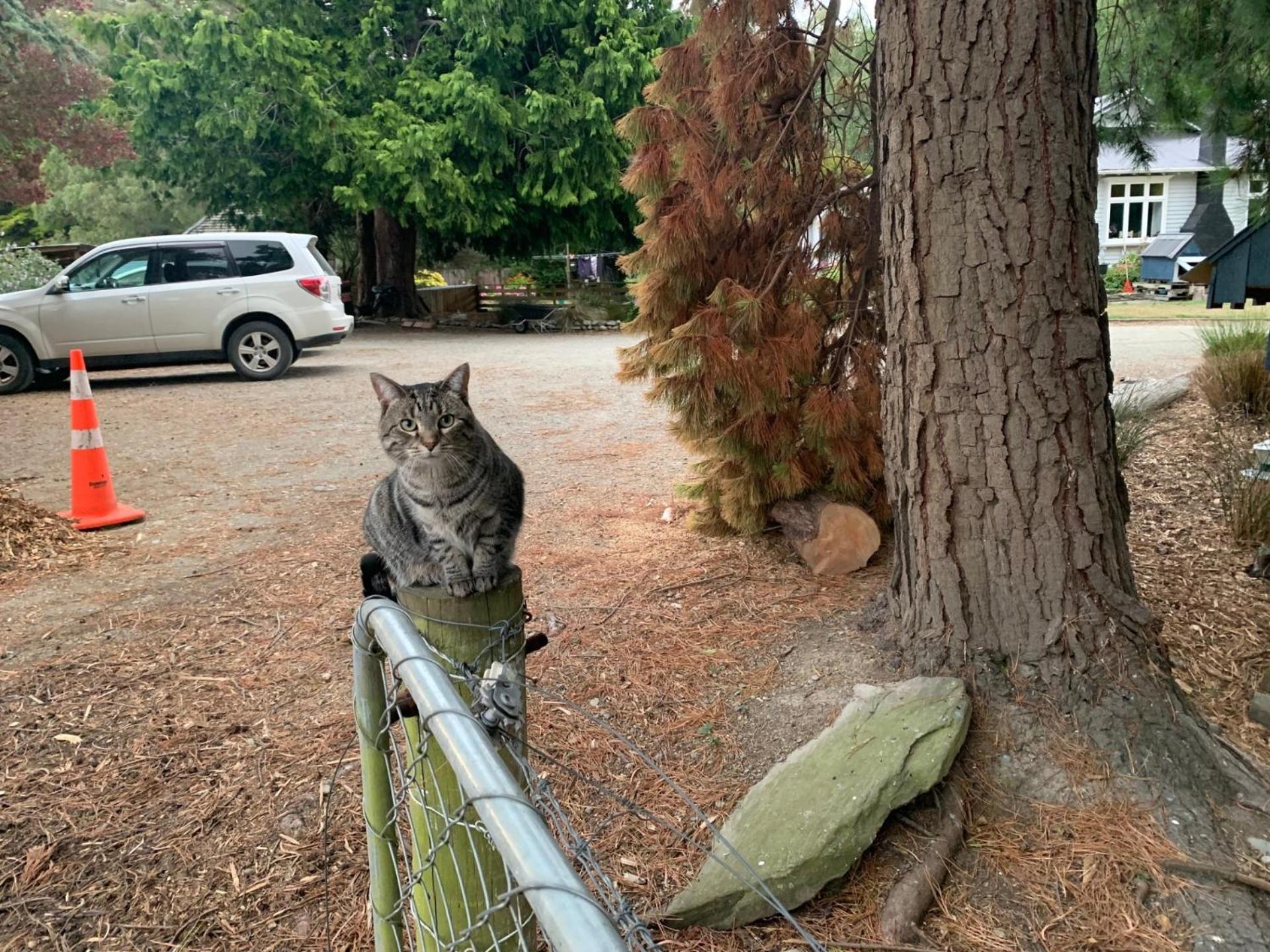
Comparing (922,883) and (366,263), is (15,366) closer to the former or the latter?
(366,263)

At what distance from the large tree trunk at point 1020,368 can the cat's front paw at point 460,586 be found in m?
1.50

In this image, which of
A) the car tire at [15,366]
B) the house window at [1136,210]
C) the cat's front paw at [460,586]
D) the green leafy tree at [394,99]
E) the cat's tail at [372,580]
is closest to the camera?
the cat's front paw at [460,586]

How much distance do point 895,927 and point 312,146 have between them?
16.9 metres

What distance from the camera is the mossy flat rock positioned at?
2393 millimetres

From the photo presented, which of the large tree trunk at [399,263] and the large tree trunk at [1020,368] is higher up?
the large tree trunk at [399,263]

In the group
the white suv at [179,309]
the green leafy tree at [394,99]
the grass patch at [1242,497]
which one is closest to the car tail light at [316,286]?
the white suv at [179,309]

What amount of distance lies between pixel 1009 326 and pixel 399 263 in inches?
764

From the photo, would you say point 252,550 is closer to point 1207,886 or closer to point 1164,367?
point 1207,886

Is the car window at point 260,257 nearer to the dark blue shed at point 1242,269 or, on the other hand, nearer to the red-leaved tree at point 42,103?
the red-leaved tree at point 42,103

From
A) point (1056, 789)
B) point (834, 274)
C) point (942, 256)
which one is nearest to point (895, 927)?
point (1056, 789)

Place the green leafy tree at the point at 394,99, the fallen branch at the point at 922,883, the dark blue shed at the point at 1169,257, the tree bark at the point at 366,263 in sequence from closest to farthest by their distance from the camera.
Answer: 1. the fallen branch at the point at 922,883
2. the green leafy tree at the point at 394,99
3. the tree bark at the point at 366,263
4. the dark blue shed at the point at 1169,257

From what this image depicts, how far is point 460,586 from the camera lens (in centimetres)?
259

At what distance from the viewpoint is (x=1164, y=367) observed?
10992mm

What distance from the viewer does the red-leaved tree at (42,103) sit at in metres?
11.1
